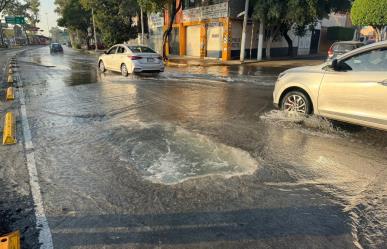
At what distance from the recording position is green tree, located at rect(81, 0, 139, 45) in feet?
110

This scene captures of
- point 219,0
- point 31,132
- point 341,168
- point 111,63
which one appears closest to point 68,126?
point 31,132

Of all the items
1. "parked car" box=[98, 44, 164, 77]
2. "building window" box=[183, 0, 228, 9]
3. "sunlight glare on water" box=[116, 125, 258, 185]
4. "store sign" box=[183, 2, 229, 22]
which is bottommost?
"sunlight glare on water" box=[116, 125, 258, 185]

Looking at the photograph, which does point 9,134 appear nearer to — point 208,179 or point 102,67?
point 208,179

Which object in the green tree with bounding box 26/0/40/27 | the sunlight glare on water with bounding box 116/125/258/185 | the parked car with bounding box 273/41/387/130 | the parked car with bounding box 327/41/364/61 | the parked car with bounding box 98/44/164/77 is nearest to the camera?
the sunlight glare on water with bounding box 116/125/258/185

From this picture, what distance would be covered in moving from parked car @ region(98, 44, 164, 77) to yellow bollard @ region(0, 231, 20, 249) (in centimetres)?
1262

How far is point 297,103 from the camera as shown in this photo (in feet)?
23.3

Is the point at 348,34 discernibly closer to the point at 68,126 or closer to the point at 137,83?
the point at 137,83

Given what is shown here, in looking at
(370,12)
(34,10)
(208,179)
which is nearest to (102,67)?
(208,179)

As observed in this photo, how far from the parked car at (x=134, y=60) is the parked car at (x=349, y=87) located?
947 cm

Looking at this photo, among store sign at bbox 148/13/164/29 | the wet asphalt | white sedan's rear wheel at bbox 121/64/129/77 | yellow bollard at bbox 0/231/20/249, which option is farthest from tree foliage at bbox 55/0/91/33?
yellow bollard at bbox 0/231/20/249

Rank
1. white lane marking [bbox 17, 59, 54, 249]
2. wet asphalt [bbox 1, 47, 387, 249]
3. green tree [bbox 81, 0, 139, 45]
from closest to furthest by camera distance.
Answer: white lane marking [bbox 17, 59, 54, 249]
wet asphalt [bbox 1, 47, 387, 249]
green tree [bbox 81, 0, 139, 45]

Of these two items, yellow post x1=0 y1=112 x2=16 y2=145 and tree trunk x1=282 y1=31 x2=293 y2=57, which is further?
tree trunk x1=282 y1=31 x2=293 y2=57

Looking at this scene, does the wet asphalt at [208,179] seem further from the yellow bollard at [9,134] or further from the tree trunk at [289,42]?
the tree trunk at [289,42]

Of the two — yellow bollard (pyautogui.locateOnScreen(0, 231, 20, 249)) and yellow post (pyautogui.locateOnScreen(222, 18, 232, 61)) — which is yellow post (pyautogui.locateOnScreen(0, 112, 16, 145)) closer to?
yellow bollard (pyautogui.locateOnScreen(0, 231, 20, 249))
